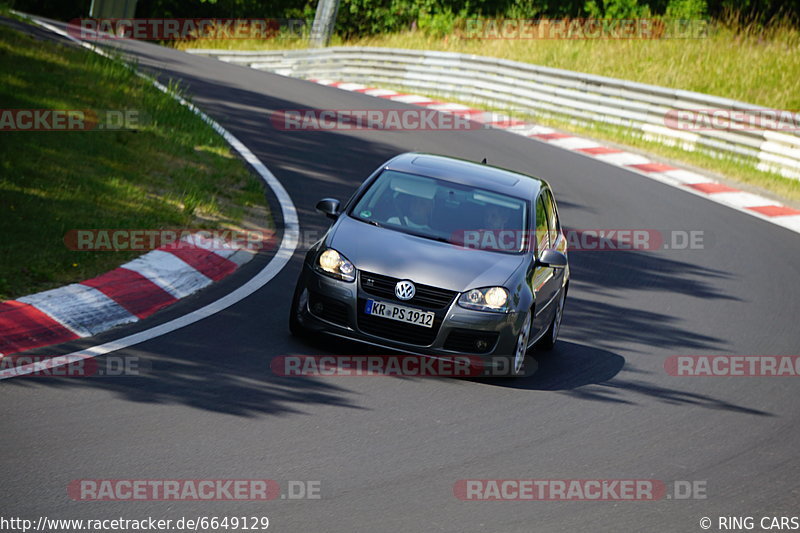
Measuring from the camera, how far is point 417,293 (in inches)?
318

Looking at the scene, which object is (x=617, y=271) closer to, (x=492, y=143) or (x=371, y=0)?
(x=492, y=143)

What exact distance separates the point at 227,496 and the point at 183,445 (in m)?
0.69

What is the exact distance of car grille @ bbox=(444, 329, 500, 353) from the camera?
8125 mm

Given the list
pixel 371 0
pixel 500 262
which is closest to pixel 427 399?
pixel 500 262

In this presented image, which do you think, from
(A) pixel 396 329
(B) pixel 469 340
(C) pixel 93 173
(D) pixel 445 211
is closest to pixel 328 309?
(A) pixel 396 329

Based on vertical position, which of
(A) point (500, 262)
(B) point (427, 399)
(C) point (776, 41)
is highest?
(C) point (776, 41)

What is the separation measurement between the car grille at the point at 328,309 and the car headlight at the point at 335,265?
0.20 metres

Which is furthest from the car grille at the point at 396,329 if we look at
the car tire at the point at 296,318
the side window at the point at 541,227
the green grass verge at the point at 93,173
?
the green grass verge at the point at 93,173

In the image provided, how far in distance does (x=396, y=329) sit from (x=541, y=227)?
2.08 m

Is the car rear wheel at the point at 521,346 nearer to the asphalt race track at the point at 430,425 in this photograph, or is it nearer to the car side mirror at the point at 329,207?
the asphalt race track at the point at 430,425

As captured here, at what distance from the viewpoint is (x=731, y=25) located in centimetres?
3231

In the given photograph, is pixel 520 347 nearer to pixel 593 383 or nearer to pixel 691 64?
pixel 593 383

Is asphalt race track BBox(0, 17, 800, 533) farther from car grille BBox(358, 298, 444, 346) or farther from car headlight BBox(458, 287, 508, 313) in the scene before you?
car headlight BBox(458, 287, 508, 313)

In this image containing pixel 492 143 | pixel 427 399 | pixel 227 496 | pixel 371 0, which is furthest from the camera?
pixel 371 0
